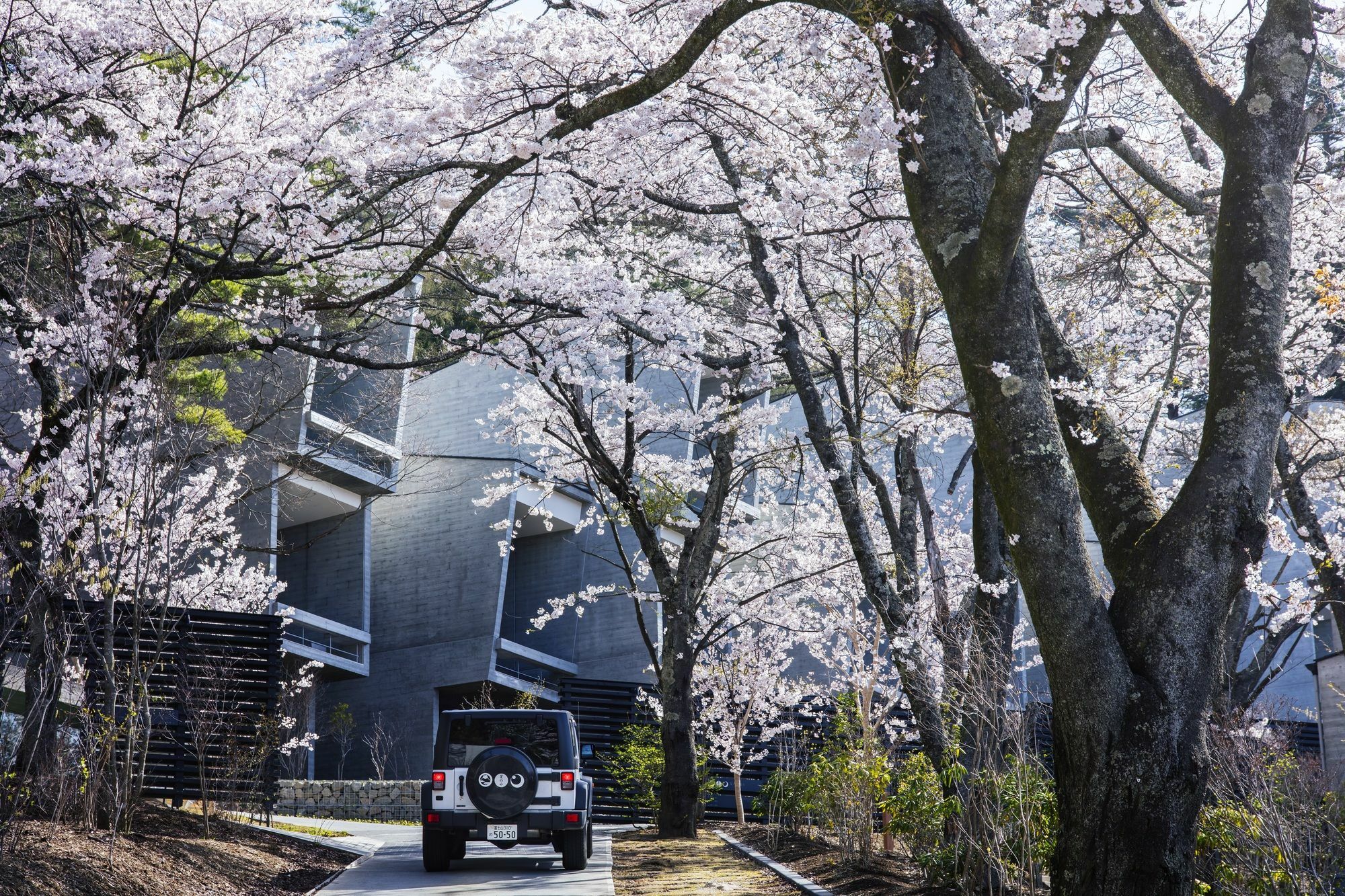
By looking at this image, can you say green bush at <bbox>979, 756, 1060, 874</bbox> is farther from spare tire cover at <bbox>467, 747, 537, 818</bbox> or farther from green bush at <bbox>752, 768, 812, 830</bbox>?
spare tire cover at <bbox>467, 747, 537, 818</bbox>

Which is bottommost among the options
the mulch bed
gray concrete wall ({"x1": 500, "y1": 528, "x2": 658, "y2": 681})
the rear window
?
the mulch bed

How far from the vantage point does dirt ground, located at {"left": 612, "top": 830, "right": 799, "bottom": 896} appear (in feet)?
27.2

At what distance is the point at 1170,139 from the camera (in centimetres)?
1063

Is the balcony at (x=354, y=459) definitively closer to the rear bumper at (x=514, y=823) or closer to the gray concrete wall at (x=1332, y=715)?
the rear bumper at (x=514, y=823)

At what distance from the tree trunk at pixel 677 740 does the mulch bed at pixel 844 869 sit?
1.14 m

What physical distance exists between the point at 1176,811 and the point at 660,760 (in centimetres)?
1171

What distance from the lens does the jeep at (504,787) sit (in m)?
9.55

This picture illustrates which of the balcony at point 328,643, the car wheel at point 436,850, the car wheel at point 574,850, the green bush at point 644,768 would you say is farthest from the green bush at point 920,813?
the balcony at point 328,643

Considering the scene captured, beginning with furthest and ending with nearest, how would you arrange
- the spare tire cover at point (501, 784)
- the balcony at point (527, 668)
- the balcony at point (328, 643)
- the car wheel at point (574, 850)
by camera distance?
the balcony at point (527, 668) → the balcony at point (328, 643) → the car wheel at point (574, 850) → the spare tire cover at point (501, 784)

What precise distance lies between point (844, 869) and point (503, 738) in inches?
130

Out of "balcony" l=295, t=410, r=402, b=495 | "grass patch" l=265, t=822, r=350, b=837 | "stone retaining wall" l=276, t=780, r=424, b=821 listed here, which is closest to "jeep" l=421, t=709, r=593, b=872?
"grass patch" l=265, t=822, r=350, b=837

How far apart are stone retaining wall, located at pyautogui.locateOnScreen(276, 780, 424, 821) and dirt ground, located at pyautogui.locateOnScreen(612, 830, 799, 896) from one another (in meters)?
7.99

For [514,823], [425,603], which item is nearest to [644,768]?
[514,823]

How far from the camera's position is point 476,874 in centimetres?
946
